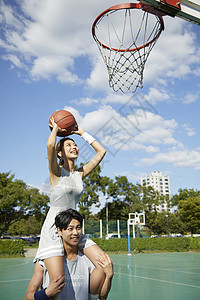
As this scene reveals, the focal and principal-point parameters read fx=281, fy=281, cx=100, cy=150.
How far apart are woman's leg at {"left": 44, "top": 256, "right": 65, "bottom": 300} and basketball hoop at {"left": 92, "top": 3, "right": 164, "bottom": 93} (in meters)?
4.18

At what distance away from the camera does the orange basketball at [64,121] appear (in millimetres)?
Answer: 2973

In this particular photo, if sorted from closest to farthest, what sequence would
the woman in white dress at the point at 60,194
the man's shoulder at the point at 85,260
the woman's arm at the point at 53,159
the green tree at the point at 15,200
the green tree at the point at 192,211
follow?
the woman in white dress at the point at 60,194
the man's shoulder at the point at 85,260
the woman's arm at the point at 53,159
the green tree at the point at 15,200
the green tree at the point at 192,211

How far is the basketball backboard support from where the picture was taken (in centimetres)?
387

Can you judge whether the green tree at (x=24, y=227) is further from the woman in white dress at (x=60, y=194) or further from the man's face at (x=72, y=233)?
the man's face at (x=72, y=233)

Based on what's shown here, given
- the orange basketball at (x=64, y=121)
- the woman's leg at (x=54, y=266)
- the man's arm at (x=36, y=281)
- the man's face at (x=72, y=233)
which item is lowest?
the man's arm at (x=36, y=281)

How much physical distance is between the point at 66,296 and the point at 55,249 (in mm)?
356

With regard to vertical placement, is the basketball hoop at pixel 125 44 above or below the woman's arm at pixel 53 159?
above

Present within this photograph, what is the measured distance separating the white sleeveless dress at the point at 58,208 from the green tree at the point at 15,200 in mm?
21093

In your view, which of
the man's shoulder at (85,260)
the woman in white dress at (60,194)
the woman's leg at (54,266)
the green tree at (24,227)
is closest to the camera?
the woman's leg at (54,266)

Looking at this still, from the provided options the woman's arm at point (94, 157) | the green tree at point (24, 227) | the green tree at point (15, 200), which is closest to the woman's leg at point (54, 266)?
the woman's arm at point (94, 157)

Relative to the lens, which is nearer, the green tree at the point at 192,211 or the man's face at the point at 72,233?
the man's face at the point at 72,233

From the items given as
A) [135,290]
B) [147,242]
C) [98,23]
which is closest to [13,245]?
[147,242]

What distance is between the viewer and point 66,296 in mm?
2166

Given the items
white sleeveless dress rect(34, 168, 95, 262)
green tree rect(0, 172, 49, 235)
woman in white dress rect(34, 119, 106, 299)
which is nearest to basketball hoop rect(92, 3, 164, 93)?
woman in white dress rect(34, 119, 106, 299)
